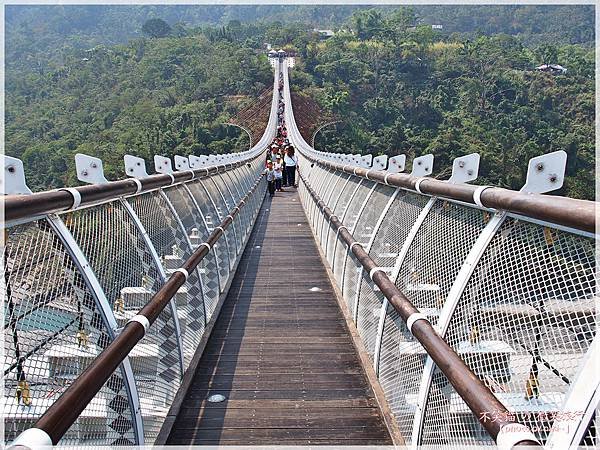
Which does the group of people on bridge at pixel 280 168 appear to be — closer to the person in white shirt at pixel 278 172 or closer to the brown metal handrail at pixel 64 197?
the person in white shirt at pixel 278 172

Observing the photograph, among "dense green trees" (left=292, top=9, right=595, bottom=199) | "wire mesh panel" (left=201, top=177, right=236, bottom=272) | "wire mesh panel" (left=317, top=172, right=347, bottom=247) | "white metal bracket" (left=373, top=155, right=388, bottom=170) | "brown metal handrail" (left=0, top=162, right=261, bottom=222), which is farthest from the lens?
"dense green trees" (left=292, top=9, right=595, bottom=199)

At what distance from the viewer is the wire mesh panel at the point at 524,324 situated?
130 cm

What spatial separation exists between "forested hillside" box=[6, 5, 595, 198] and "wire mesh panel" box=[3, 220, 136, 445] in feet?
102

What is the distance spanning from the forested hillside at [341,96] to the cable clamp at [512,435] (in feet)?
103

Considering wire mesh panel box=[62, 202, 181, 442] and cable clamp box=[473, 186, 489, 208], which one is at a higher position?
cable clamp box=[473, 186, 489, 208]

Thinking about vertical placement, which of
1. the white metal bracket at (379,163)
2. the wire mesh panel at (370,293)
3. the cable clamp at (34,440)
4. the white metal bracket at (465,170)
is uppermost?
the white metal bracket at (465,170)

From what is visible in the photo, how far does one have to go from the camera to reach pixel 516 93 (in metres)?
62.0

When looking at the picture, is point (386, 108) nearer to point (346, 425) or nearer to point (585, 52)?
point (585, 52)

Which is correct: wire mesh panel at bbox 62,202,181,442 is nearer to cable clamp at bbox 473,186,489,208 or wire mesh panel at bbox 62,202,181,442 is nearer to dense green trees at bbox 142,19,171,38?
cable clamp at bbox 473,186,489,208

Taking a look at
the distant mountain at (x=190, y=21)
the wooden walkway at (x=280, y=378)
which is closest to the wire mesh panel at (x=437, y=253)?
the wooden walkway at (x=280, y=378)

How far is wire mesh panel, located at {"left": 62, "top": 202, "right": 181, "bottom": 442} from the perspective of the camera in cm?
205

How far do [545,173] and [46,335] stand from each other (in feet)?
4.40

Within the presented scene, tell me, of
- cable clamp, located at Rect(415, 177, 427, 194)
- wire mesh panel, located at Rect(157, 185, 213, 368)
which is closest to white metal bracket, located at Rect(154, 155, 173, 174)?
wire mesh panel, located at Rect(157, 185, 213, 368)

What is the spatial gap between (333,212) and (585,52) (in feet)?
264
